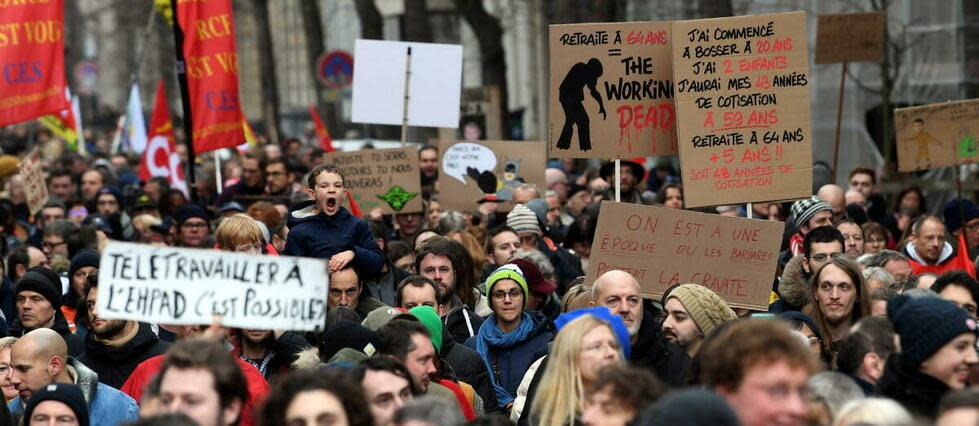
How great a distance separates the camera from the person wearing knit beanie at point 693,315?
26.4ft

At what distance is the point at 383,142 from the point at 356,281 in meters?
17.6

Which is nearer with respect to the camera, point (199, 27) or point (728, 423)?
point (728, 423)

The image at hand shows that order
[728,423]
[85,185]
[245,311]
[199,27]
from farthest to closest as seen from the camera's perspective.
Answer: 1. [85,185]
2. [199,27]
3. [245,311]
4. [728,423]

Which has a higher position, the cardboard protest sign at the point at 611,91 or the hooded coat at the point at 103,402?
the cardboard protest sign at the point at 611,91

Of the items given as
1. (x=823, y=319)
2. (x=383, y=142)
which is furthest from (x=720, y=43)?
(x=383, y=142)

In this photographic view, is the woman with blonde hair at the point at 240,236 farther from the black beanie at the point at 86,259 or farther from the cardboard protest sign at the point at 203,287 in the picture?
the cardboard protest sign at the point at 203,287

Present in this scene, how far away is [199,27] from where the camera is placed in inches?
569

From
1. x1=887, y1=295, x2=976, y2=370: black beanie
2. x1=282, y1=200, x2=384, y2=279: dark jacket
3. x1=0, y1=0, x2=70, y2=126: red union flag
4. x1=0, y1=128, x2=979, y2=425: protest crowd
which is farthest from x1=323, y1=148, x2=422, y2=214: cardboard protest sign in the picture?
x1=887, y1=295, x2=976, y2=370: black beanie

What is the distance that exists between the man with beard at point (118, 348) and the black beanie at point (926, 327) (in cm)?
379

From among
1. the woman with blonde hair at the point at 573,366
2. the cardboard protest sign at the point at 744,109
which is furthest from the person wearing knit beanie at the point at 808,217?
the woman with blonde hair at the point at 573,366

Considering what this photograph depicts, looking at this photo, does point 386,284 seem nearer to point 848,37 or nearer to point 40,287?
point 40,287

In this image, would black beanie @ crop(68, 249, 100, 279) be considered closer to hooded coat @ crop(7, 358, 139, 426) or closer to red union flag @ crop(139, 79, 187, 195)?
hooded coat @ crop(7, 358, 139, 426)

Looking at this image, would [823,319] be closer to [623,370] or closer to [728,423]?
[623,370]

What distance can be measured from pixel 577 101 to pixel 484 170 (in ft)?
13.6
